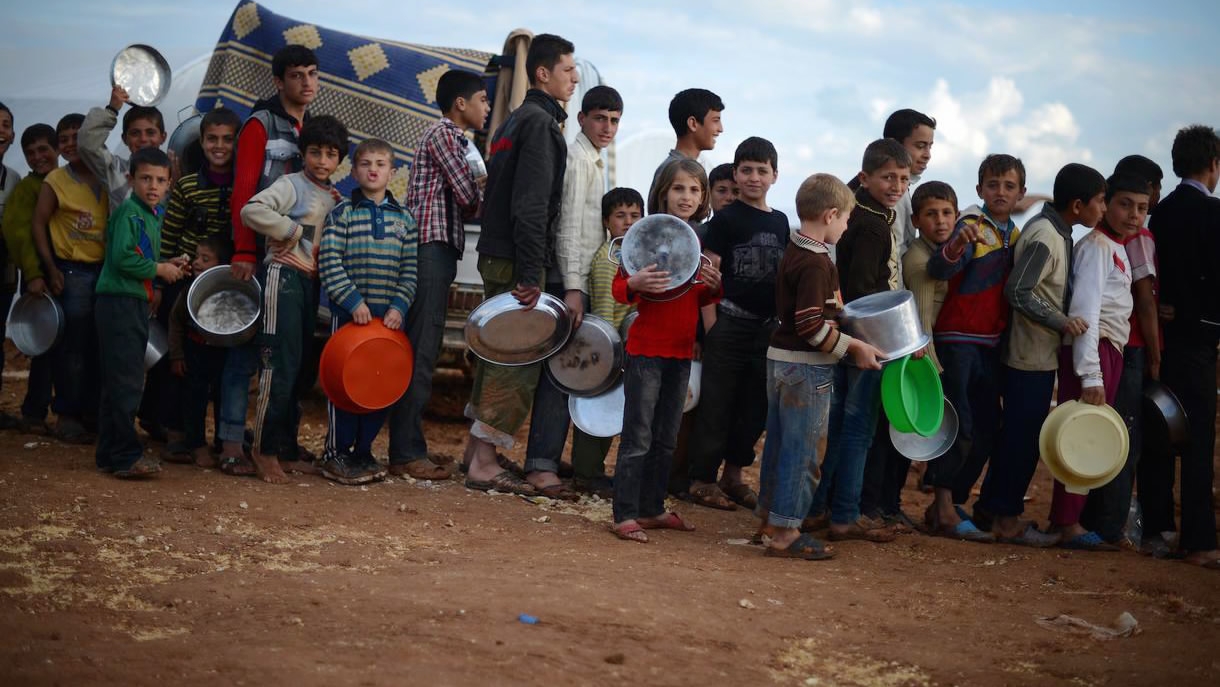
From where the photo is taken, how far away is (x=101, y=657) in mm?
3432

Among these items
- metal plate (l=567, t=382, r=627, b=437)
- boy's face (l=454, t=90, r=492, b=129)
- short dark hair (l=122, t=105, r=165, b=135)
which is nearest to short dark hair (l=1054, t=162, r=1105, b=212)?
metal plate (l=567, t=382, r=627, b=437)

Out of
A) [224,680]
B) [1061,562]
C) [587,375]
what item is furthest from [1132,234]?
[224,680]

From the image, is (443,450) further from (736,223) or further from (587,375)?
(736,223)

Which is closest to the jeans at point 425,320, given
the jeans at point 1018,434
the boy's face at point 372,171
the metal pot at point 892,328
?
the boy's face at point 372,171

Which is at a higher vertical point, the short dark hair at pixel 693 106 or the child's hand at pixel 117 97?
the short dark hair at pixel 693 106

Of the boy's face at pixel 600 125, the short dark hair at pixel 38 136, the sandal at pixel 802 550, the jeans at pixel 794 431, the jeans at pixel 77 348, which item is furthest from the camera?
the short dark hair at pixel 38 136

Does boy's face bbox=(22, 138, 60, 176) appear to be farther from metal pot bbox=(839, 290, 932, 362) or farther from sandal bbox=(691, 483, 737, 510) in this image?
metal pot bbox=(839, 290, 932, 362)

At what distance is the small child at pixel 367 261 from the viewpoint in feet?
20.0

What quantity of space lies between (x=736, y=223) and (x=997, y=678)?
286 centimetres

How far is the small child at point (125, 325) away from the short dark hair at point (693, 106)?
270cm

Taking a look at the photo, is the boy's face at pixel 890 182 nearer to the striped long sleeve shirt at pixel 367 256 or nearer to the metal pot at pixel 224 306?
the striped long sleeve shirt at pixel 367 256

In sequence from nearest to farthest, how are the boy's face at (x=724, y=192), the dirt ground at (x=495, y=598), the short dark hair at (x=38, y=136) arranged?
→ the dirt ground at (x=495, y=598), the boy's face at (x=724, y=192), the short dark hair at (x=38, y=136)

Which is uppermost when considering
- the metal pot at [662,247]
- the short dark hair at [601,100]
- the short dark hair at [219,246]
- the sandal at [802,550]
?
the short dark hair at [601,100]

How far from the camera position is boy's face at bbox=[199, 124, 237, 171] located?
6.39 meters
